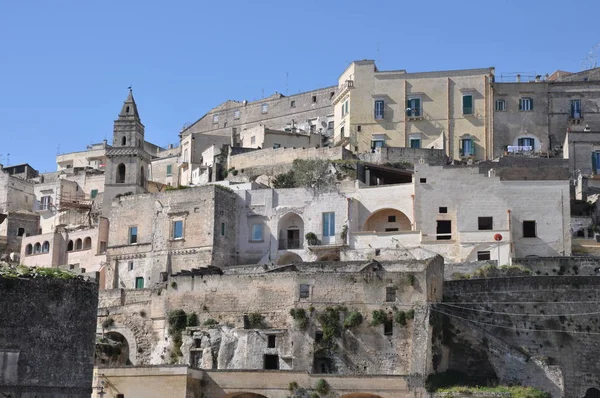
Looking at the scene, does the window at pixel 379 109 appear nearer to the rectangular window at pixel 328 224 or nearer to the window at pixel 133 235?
the rectangular window at pixel 328 224

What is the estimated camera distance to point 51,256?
62.9 meters

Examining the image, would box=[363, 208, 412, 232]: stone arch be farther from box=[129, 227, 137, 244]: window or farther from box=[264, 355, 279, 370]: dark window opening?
box=[264, 355, 279, 370]: dark window opening

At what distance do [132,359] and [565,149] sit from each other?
30226mm

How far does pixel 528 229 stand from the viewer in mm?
49781

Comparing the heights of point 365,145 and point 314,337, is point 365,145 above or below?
above

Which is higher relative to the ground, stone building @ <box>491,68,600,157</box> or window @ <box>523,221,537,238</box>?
stone building @ <box>491,68,600,157</box>

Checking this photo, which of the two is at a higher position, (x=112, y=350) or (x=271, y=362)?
(x=112, y=350)

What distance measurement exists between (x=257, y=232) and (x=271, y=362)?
43.3 ft

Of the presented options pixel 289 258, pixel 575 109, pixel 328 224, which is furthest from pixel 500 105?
pixel 289 258

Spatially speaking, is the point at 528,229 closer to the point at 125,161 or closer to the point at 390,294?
the point at 390,294

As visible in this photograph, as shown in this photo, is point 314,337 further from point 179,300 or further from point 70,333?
point 70,333

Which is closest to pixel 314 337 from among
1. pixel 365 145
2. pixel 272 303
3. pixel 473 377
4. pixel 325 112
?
pixel 272 303

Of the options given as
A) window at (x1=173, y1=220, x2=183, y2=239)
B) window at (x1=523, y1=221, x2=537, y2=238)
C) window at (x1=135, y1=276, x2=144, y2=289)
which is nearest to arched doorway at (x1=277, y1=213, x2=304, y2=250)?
window at (x1=173, y1=220, x2=183, y2=239)

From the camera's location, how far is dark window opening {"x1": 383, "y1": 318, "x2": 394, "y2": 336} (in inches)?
1606
